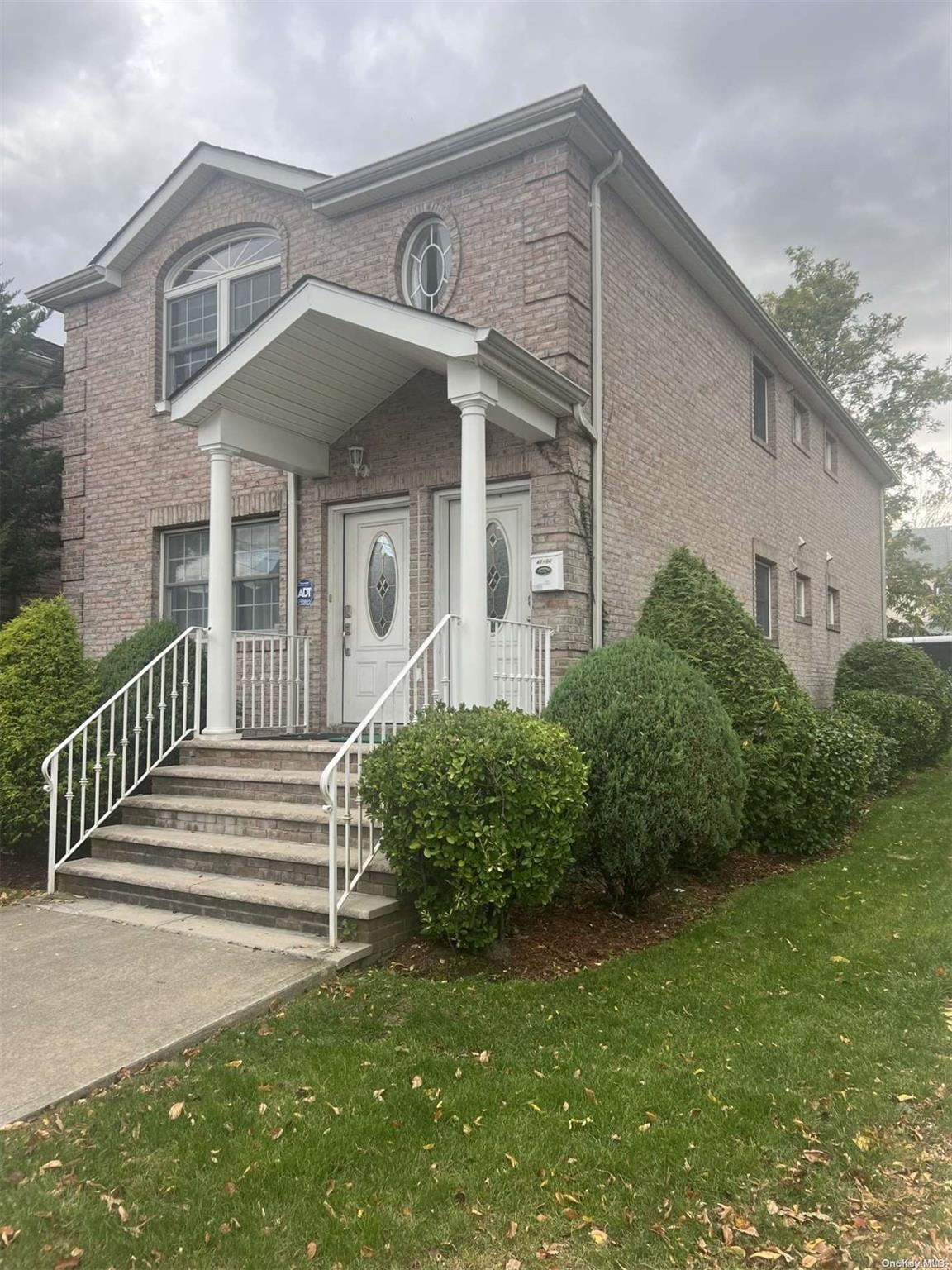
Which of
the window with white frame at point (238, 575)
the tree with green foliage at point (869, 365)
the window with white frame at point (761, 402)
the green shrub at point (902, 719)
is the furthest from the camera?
the tree with green foliage at point (869, 365)

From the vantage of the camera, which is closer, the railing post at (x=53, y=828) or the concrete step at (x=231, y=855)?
the concrete step at (x=231, y=855)

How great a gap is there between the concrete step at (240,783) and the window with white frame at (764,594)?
7677mm

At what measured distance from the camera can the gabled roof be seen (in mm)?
9195

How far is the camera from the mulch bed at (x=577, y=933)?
15.2 ft

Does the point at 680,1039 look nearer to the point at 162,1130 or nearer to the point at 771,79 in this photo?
the point at 162,1130

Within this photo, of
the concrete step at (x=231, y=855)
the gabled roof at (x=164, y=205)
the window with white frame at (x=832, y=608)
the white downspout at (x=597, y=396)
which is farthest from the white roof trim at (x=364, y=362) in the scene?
the window with white frame at (x=832, y=608)

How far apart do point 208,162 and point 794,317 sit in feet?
62.3

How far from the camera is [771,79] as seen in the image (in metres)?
7.57

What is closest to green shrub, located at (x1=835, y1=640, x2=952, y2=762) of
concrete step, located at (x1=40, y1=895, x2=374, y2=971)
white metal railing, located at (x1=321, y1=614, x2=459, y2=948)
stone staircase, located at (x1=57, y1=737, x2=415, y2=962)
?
white metal railing, located at (x1=321, y1=614, x2=459, y2=948)

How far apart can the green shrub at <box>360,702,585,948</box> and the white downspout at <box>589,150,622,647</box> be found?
2861 millimetres

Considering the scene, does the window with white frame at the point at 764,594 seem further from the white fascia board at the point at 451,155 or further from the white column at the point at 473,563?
the white column at the point at 473,563

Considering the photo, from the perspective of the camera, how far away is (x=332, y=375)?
7418mm

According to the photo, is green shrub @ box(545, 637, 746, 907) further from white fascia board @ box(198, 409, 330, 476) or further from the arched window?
the arched window

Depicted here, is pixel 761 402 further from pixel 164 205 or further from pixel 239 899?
pixel 239 899
